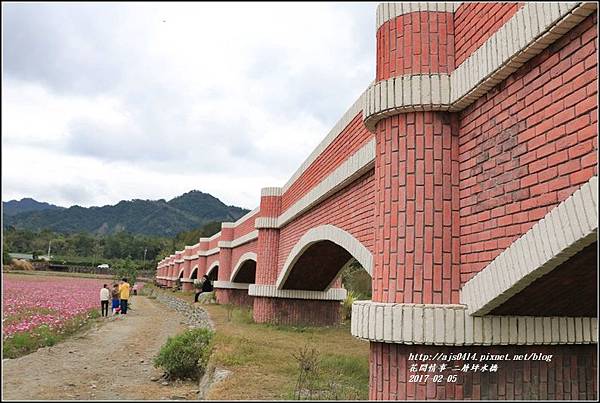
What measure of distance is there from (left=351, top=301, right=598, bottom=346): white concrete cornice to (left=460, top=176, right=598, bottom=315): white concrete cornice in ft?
0.52

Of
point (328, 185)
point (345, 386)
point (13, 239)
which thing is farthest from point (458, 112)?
point (13, 239)

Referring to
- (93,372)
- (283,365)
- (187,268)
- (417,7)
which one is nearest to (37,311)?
(93,372)

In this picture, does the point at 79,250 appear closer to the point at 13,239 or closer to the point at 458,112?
the point at 13,239

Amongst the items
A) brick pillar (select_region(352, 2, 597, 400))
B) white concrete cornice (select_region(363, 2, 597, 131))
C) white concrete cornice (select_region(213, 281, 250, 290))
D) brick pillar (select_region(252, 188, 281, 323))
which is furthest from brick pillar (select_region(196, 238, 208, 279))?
brick pillar (select_region(352, 2, 597, 400))

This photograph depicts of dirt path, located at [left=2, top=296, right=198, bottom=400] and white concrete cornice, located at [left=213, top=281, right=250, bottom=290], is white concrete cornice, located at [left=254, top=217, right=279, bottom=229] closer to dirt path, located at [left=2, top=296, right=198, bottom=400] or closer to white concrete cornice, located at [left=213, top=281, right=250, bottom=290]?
dirt path, located at [left=2, top=296, right=198, bottom=400]

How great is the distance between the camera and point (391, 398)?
4.62 meters

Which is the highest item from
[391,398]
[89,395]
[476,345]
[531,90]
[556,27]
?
[556,27]

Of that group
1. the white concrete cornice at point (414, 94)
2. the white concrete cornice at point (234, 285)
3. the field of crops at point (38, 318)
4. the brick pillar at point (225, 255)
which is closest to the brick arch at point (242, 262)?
the white concrete cornice at point (234, 285)

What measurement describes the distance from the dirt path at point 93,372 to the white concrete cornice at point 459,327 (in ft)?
10.6

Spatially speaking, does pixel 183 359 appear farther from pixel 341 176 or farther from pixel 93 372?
pixel 341 176

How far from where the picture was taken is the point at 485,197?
14.6 feet

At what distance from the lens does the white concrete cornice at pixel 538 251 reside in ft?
10.6

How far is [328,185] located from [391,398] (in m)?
4.82

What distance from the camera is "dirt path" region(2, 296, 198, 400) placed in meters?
6.74
